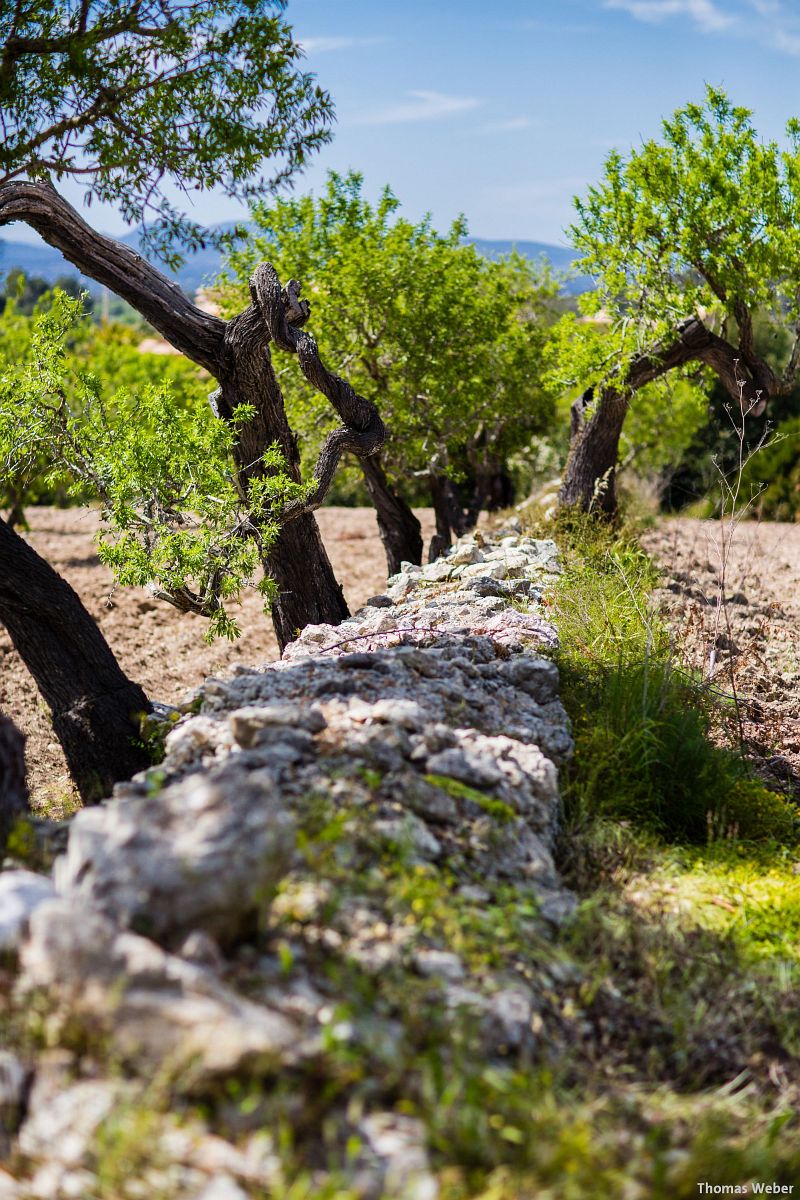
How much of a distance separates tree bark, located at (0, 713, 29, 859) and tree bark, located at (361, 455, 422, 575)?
23.2 feet

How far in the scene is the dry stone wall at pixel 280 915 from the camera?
212 centimetres

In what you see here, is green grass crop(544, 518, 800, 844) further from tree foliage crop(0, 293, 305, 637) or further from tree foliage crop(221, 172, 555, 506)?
tree foliage crop(221, 172, 555, 506)

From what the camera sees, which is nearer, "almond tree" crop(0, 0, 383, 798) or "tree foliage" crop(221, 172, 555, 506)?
"almond tree" crop(0, 0, 383, 798)

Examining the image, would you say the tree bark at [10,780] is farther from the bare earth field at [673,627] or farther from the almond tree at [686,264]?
the almond tree at [686,264]

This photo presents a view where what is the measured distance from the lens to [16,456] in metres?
6.49

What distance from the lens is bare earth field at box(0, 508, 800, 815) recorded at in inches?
241

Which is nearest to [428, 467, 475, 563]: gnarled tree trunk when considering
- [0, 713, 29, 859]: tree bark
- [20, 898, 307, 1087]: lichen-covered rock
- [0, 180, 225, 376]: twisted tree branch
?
[0, 180, 225, 376]: twisted tree branch

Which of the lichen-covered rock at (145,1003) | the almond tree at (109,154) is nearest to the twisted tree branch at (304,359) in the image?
the almond tree at (109,154)

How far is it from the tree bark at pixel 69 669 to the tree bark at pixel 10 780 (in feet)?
6.90

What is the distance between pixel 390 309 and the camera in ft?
32.4

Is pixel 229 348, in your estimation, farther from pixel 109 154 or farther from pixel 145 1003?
pixel 145 1003

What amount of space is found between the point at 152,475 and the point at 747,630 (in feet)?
15.4

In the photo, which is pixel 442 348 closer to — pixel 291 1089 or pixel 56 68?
pixel 56 68

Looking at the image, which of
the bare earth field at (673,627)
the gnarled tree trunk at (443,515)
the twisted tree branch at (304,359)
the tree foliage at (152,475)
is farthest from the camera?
the gnarled tree trunk at (443,515)
